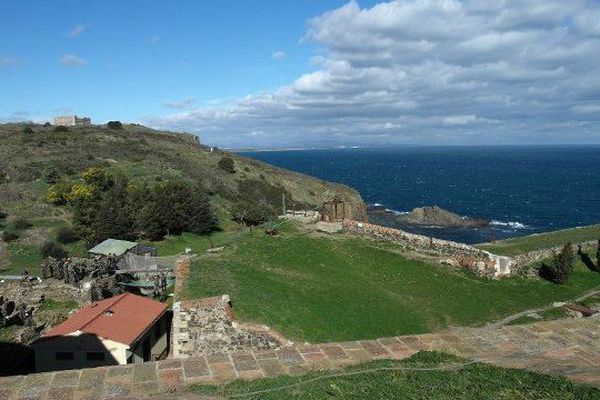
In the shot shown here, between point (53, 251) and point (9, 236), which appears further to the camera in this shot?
point (9, 236)

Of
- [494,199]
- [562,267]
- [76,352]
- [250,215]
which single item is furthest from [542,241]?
[494,199]

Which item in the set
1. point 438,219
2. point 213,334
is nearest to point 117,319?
point 213,334

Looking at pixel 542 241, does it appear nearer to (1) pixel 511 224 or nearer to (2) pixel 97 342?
(2) pixel 97 342

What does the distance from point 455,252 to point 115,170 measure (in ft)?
149

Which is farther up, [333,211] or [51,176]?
[51,176]

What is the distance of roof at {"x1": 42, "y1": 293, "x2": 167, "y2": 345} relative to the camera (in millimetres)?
18172

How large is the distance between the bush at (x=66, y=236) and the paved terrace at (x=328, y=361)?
3418cm

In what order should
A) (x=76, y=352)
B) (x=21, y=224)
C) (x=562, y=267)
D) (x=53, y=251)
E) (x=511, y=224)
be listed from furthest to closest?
(x=511, y=224) → (x=21, y=224) → (x=53, y=251) → (x=562, y=267) → (x=76, y=352)

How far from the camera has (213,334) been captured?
1625 cm

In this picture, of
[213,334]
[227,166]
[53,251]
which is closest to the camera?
[213,334]

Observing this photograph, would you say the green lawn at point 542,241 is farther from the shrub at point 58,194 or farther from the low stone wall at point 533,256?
the shrub at point 58,194

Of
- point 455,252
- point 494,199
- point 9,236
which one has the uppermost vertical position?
point 455,252

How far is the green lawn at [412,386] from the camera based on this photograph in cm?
705

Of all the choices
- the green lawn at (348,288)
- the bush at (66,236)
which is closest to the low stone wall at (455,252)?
the green lawn at (348,288)
